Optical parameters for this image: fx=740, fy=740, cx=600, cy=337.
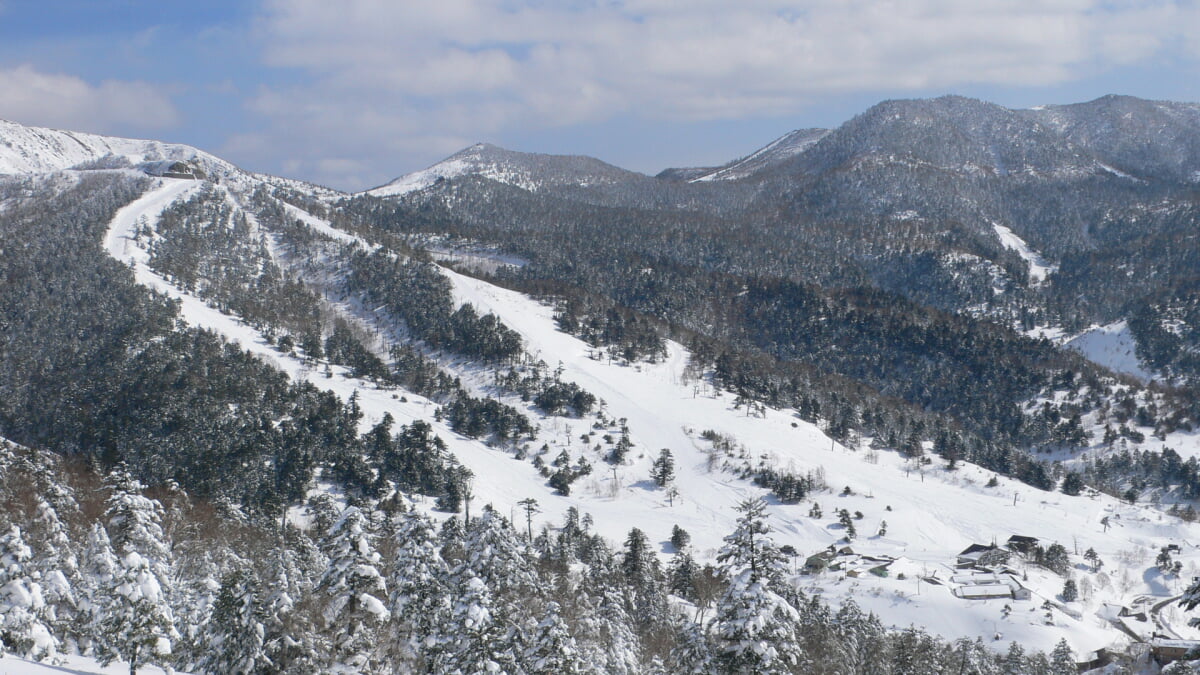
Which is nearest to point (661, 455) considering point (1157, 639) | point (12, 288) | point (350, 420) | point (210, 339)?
point (350, 420)

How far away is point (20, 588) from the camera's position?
3036 centimetres

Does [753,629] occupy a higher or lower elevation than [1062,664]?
higher

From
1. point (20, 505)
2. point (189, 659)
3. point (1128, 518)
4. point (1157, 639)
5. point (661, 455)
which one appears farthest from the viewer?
point (661, 455)

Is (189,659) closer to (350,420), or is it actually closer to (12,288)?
(350,420)

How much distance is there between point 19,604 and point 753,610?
1177 inches

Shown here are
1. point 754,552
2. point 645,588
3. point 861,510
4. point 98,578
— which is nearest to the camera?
point 754,552

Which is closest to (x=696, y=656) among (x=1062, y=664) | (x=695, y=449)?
(x=1062, y=664)

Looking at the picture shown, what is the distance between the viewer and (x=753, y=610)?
2105 cm

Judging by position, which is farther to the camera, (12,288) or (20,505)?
(12,288)

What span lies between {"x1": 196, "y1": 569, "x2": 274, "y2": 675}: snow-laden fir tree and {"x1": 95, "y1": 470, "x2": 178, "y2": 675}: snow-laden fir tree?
439cm

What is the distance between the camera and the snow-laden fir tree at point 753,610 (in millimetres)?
21047

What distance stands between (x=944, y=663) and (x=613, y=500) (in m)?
78.2

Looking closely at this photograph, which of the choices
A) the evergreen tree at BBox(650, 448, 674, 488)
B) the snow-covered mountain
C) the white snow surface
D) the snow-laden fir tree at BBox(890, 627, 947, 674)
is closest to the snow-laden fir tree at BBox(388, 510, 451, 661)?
the white snow surface

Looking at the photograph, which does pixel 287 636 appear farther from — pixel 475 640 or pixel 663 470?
pixel 663 470
